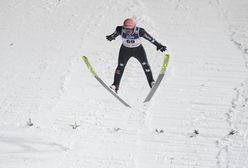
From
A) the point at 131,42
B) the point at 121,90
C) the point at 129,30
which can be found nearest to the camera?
the point at 129,30

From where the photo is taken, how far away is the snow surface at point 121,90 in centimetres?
963

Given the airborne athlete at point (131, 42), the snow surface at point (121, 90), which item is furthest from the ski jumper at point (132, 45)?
the snow surface at point (121, 90)

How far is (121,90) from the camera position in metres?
11.6

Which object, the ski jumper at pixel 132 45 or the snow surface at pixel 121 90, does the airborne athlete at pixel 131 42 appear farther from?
the snow surface at pixel 121 90

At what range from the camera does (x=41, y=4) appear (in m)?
16.8

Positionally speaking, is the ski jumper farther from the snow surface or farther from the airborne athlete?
the snow surface

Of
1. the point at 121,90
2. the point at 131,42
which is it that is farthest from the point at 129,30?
the point at 121,90

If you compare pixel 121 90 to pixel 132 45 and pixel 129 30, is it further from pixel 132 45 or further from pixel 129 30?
pixel 129 30

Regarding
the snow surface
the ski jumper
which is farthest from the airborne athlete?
the snow surface

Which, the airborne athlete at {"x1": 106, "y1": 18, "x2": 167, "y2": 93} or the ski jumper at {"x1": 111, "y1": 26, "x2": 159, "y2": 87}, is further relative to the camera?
the ski jumper at {"x1": 111, "y1": 26, "x2": 159, "y2": 87}

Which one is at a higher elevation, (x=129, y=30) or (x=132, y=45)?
(x=129, y=30)

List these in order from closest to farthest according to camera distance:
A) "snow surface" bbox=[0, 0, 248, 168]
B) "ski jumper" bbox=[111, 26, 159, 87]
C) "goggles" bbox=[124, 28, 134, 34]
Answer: "goggles" bbox=[124, 28, 134, 34] → "ski jumper" bbox=[111, 26, 159, 87] → "snow surface" bbox=[0, 0, 248, 168]

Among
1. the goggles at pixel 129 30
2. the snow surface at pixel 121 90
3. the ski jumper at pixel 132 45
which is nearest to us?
the goggles at pixel 129 30

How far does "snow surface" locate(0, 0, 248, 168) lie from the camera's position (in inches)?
379
